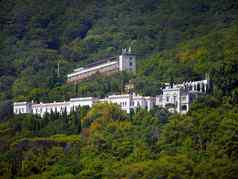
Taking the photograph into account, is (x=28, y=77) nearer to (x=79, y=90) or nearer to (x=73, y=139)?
(x=79, y=90)

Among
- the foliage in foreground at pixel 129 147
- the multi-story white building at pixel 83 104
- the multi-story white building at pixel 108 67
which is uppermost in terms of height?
the multi-story white building at pixel 108 67

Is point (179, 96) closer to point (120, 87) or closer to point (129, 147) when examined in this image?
point (129, 147)

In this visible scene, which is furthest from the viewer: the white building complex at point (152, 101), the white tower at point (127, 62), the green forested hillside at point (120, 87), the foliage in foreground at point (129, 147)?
the white tower at point (127, 62)

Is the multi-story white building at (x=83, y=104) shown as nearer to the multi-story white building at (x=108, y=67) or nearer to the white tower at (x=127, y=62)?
the multi-story white building at (x=108, y=67)

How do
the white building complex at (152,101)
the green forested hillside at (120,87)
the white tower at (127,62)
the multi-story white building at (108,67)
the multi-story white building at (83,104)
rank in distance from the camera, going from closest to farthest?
the green forested hillside at (120,87)
the white building complex at (152,101)
the multi-story white building at (83,104)
the white tower at (127,62)
the multi-story white building at (108,67)

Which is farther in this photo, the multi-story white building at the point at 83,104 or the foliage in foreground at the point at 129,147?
the multi-story white building at the point at 83,104

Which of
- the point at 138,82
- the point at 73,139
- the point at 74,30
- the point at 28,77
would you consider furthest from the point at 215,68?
the point at 74,30

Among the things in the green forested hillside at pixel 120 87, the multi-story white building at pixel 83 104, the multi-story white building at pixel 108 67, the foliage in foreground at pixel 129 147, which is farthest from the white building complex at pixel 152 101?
the multi-story white building at pixel 108 67
